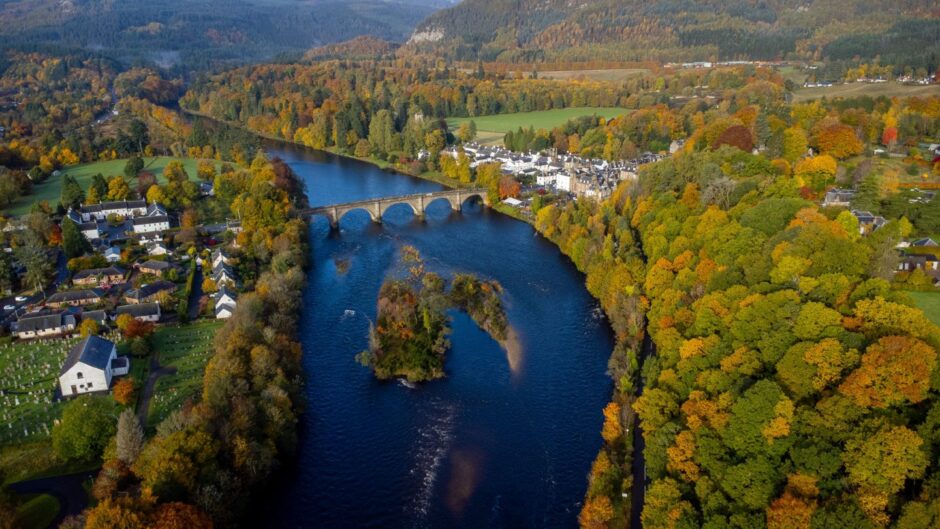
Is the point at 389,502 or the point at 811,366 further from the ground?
the point at 811,366

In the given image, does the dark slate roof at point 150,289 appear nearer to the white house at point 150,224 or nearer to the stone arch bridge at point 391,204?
the white house at point 150,224

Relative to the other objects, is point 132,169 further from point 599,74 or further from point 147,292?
point 599,74

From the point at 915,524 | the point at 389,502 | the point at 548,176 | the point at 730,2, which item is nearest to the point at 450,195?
the point at 548,176

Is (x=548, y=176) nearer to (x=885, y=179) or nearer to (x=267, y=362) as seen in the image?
(x=885, y=179)

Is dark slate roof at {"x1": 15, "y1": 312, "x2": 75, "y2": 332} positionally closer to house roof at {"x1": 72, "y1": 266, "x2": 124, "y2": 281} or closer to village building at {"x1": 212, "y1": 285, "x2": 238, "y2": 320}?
house roof at {"x1": 72, "y1": 266, "x2": 124, "y2": 281}

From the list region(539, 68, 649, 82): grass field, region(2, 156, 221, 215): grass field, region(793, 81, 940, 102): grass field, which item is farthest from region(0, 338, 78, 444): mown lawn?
region(539, 68, 649, 82): grass field

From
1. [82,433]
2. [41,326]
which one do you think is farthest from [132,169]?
[82,433]
